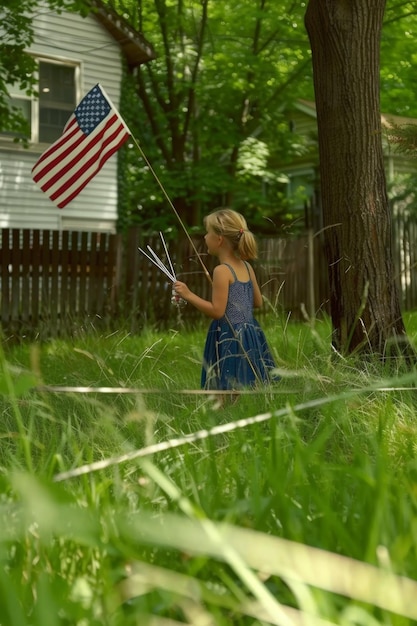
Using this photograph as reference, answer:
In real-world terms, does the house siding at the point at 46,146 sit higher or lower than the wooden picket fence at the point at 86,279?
higher

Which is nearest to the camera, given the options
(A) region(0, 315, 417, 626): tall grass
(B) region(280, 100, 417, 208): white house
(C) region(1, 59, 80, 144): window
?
(A) region(0, 315, 417, 626): tall grass

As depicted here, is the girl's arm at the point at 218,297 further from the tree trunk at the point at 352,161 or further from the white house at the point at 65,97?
the white house at the point at 65,97

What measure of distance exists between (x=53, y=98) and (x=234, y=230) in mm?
13605

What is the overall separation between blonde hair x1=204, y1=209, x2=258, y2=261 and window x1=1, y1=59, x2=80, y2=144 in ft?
42.5

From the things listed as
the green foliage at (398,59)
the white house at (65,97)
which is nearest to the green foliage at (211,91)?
the green foliage at (398,59)

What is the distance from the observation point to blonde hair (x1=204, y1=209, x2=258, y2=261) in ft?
17.3

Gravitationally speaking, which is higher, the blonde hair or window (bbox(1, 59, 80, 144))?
window (bbox(1, 59, 80, 144))

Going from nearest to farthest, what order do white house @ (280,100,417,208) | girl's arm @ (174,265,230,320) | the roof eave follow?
girl's arm @ (174,265,230,320) < the roof eave < white house @ (280,100,417,208)

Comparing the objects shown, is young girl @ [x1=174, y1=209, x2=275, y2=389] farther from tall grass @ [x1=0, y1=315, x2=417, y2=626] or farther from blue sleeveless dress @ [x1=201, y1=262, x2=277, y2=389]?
tall grass @ [x1=0, y1=315, x2=417, y2=626]

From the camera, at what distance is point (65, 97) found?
18.1 m

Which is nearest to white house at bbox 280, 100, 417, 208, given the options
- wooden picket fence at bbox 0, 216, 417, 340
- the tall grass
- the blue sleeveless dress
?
wooden picket fence at bbox 0, 216, 417, 340

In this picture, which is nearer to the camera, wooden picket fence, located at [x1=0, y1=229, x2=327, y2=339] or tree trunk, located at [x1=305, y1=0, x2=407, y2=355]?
tree trunk, located at [x1=305, y1=0, x2=407, y2=355]

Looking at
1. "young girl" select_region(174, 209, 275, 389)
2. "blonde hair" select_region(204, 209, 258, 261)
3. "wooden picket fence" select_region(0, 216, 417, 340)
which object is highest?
"blonde hair" select_region(204, 209, 258, 261)

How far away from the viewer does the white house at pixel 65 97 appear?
16984mm
